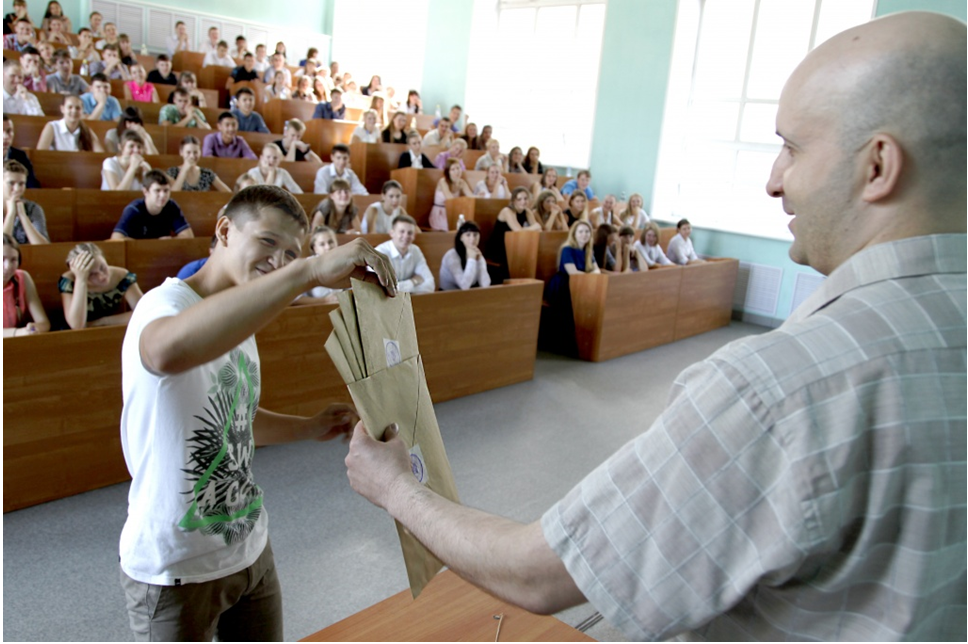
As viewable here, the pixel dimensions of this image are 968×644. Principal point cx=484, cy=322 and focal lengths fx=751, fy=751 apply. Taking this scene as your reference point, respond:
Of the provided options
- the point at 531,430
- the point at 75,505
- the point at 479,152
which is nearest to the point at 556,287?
the point at 531,430

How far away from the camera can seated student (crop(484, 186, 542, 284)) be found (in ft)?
21.7

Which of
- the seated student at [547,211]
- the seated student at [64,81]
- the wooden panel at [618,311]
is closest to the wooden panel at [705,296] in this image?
the wooden panel at [618,311]

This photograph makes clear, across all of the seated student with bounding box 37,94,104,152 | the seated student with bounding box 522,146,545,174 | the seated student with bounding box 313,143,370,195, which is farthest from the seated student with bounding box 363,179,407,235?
the seated student with bounding box 522,146,545,174

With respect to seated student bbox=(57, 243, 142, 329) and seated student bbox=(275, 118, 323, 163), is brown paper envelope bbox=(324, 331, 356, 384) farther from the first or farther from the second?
seated student bbox=(275, 118, 323, 163)

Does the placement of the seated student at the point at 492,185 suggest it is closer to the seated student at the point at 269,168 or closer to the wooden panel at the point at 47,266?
the seated student at the point at 269,168

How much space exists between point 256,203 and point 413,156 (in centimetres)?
645

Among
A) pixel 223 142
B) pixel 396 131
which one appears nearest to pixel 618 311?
pixel 396 131

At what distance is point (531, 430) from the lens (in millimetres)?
4461

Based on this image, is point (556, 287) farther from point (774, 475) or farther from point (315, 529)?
point (774, 475)

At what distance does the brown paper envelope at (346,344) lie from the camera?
3.33 ft

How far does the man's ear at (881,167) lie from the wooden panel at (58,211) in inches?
185

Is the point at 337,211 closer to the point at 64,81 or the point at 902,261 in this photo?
the point at 64,81

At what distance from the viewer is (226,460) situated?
1478mm

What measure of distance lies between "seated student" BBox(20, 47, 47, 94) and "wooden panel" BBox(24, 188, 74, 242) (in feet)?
10.2
